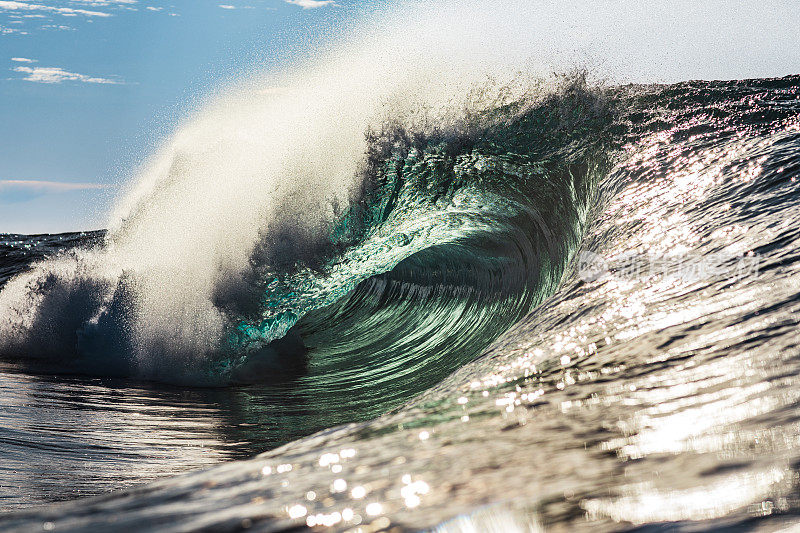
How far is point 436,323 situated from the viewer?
22.9 feet

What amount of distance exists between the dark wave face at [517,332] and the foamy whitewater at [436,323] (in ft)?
0.04

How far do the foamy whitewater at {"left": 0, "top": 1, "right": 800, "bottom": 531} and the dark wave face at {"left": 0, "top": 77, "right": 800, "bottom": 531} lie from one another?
0.01 m

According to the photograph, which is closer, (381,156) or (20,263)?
(381,156)

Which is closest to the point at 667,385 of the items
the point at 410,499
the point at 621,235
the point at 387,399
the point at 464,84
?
the point at 410,499

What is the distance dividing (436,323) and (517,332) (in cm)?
439

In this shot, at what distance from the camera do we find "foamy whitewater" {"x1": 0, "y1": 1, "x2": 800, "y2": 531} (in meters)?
1.12

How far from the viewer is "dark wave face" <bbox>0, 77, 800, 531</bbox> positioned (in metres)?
1.09

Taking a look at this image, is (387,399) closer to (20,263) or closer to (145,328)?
(145,328)

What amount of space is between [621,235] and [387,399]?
229cm

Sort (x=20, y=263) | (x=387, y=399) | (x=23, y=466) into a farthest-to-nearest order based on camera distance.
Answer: (x=20, y=263) → (x=387, y=399) → (x=23, y=466)

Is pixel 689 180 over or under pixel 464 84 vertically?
under

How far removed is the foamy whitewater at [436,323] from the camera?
3.69 ft

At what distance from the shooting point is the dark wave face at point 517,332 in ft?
3.57

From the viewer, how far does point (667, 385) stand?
1559 mm
